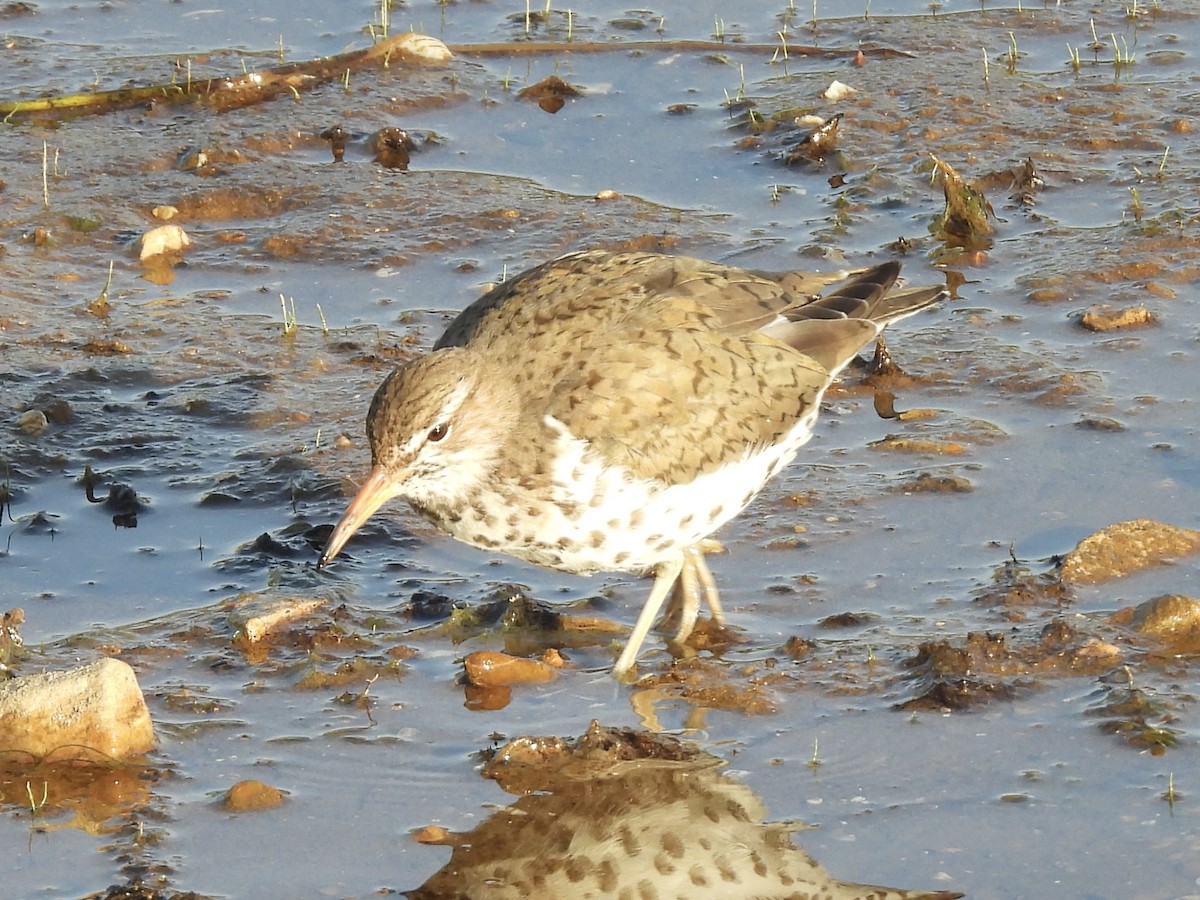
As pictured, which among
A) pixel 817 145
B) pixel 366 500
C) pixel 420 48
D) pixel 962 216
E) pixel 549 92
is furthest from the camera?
pixel 420 48

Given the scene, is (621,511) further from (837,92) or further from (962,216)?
(837,92)

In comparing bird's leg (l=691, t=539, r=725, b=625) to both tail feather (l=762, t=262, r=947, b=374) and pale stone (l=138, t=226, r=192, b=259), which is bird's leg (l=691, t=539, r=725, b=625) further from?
pale stone (l=138, t=226, r=192, b=259)

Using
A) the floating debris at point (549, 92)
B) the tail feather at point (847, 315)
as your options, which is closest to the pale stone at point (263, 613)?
the tail feather at point (847, 315)

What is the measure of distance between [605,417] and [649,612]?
84 centimetres

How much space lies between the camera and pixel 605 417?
6.41 m

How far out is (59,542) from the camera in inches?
299

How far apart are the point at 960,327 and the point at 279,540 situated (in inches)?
145

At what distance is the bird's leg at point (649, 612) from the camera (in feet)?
22.0

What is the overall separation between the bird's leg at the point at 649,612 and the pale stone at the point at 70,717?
70.8 inches

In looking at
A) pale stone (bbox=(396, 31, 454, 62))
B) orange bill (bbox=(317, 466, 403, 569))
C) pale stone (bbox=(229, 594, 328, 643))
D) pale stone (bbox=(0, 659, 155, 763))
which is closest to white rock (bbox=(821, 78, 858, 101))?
pale stone (bbox=(396, 31, 454, 62))

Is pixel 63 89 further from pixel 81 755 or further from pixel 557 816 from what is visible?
pixel 557 816

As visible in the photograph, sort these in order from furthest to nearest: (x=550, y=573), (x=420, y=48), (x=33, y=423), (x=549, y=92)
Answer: (x=420, y=48)
(x=549, y=92)
(x=33, y=423)
(x=550, y=573)

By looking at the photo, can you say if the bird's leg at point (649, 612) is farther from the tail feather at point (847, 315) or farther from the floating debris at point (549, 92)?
the floating debris at point (549, 92)

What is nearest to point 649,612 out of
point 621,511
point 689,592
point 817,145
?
point 689,592
